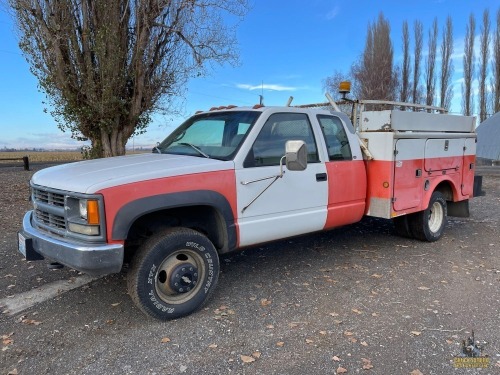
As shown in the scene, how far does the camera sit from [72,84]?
35.4ft

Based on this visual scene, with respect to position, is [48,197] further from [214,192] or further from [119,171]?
[214,192]

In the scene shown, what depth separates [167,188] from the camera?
135 inches

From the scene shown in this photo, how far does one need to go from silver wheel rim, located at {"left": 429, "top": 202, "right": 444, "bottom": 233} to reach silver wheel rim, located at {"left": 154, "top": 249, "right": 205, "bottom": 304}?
4.20m

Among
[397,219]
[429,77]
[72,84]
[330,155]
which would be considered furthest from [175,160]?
[429,77]

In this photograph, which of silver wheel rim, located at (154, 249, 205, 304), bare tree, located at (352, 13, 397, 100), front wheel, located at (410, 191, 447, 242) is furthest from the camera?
bare tree, located at (352, 13, 397, 100)

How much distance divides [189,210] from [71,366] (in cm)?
162

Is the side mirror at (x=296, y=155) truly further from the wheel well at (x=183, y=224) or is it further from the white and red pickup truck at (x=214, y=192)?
the wheel well at (x=183, y=224)

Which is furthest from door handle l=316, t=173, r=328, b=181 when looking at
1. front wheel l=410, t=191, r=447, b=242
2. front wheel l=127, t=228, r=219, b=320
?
front wheel l=410, t=191, r=447, b=242

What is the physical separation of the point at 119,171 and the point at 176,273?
1.03m

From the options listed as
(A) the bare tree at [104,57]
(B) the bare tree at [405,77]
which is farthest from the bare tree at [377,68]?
(A) the bare tree at [104,57]

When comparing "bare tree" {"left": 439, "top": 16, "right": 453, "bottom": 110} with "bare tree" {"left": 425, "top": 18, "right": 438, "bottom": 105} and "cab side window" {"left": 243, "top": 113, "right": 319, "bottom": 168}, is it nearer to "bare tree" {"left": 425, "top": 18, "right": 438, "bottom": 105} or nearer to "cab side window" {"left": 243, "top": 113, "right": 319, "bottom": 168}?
"bare tree" {"left": 425, "top": 18, "right": 438, "bottom": 105}

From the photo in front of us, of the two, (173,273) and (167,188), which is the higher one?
(167,188)

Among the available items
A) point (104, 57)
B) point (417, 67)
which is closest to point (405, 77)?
point (417, 67)

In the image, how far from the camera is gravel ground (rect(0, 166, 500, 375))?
2.96m
